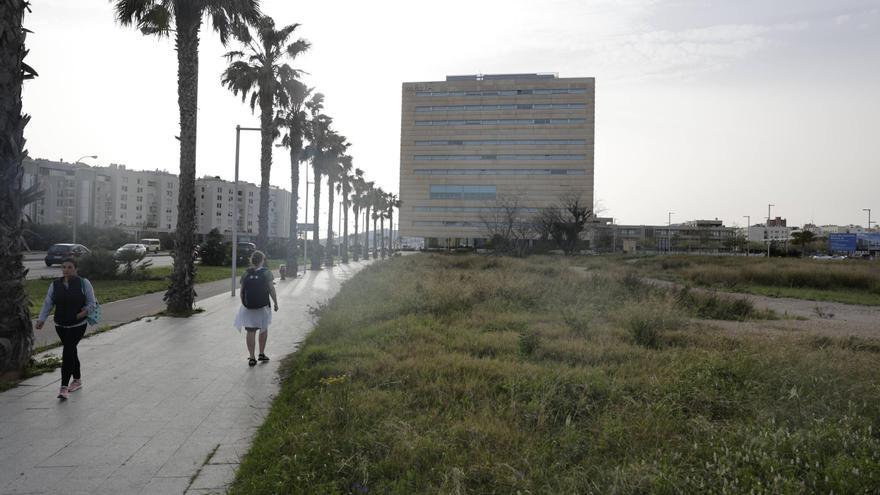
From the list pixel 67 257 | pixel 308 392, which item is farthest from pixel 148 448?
pixel 67 257

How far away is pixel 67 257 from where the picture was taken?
23.1 ft

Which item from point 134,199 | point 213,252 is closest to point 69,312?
point 213,252

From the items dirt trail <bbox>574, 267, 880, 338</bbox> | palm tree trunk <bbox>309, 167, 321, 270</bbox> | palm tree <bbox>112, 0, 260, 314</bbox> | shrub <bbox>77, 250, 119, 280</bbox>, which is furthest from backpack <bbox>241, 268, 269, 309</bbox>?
palm tree trunk <bbox>309, 167, 321, 270</bbox>

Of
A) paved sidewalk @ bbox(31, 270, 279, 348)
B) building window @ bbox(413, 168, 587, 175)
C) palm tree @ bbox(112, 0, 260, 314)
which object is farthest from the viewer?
building window @ bbox(413, 168, 587, 175)

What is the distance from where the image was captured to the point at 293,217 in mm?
34031

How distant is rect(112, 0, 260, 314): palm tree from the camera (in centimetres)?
1450

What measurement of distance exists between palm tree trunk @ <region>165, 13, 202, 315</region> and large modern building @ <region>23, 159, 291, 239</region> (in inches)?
2938

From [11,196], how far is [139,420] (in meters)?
3.87

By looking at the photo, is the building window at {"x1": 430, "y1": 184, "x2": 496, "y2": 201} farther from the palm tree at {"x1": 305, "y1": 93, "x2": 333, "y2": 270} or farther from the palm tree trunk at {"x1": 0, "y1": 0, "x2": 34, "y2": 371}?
the palm tree trunk at {"x1": 0, "y1": 0, "x2": 34, "y2": 371}

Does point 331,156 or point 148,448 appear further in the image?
point 331,156

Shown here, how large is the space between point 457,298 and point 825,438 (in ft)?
32.9

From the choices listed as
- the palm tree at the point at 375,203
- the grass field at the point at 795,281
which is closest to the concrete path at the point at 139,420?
the grass field at the point at 795,281

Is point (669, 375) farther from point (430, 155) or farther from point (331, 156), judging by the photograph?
point (430, 155)

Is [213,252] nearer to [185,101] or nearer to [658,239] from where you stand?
[185,101]
